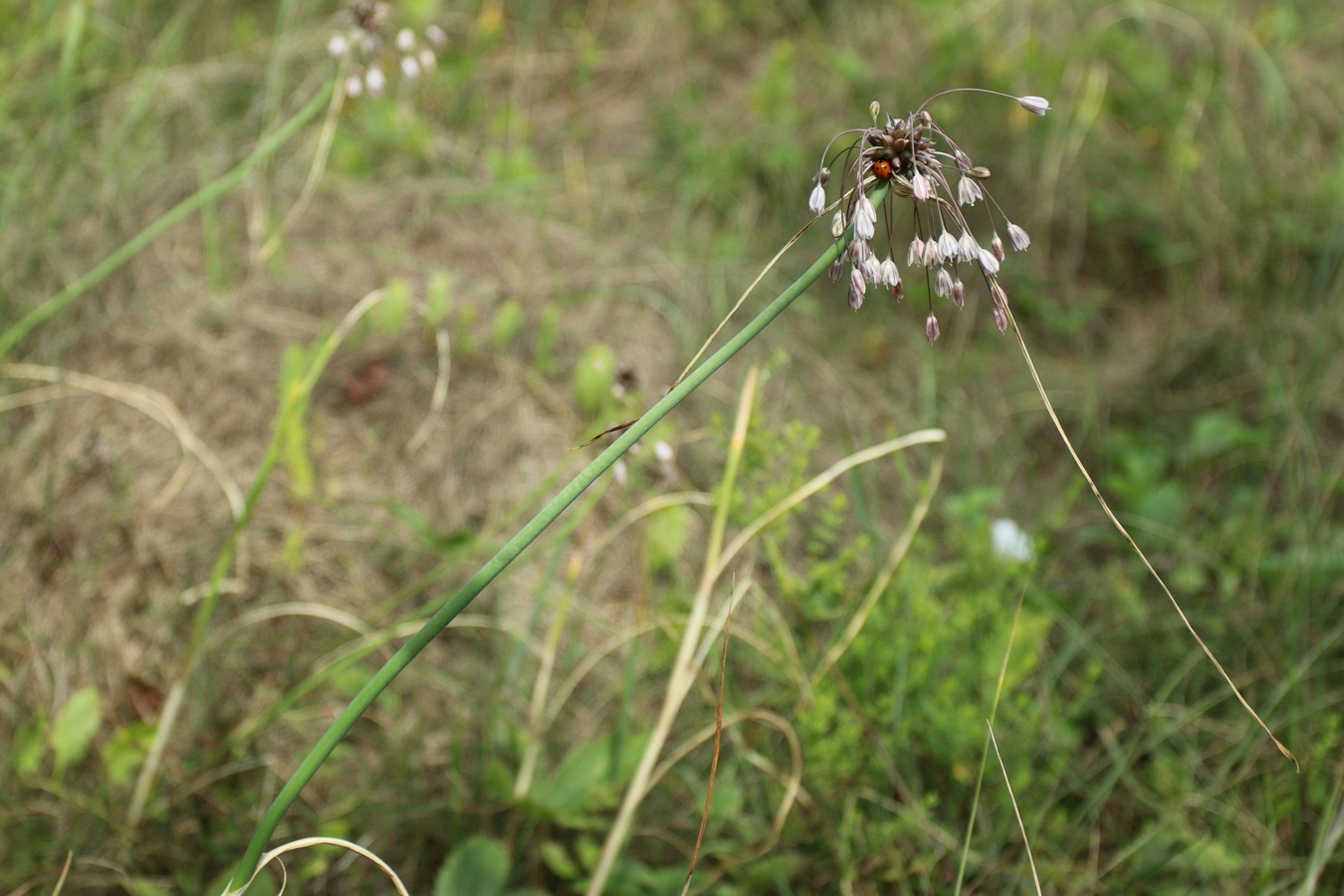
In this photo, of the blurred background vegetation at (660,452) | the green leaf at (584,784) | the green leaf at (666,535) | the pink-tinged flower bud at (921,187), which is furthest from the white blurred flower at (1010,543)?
the pink-tinged flower bud at (921,187)

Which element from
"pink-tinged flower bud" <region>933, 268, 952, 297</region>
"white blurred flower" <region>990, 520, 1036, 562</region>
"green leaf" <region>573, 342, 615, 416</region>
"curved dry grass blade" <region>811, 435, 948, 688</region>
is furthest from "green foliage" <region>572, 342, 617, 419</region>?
"pink-tinged flower bud" <region>933, 268, 952, 297</region>

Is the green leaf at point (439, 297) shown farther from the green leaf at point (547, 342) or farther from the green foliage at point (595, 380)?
the green foliage at point (595, 380)

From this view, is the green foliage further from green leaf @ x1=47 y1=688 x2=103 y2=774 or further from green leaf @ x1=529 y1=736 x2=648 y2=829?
green leaf @ x1=47 y1=688 x2=103 y2=774

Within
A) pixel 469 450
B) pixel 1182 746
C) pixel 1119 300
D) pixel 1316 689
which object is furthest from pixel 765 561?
pixel 1119 300

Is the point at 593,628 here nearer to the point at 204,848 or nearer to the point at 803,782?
the point at 803,782

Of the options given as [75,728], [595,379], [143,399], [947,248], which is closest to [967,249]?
[947,248]

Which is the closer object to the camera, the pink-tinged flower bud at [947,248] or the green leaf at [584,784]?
the pink-tinged flower bud at [947,248]

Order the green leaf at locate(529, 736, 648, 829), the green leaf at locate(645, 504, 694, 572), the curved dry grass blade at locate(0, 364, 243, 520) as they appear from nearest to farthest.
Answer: the green leaf at locate(529, 736, 648, 829) < the curved dry grass blade at locate(0, 364, 243, 520) < the green leaf at locate(645, 504, 694, 572)
